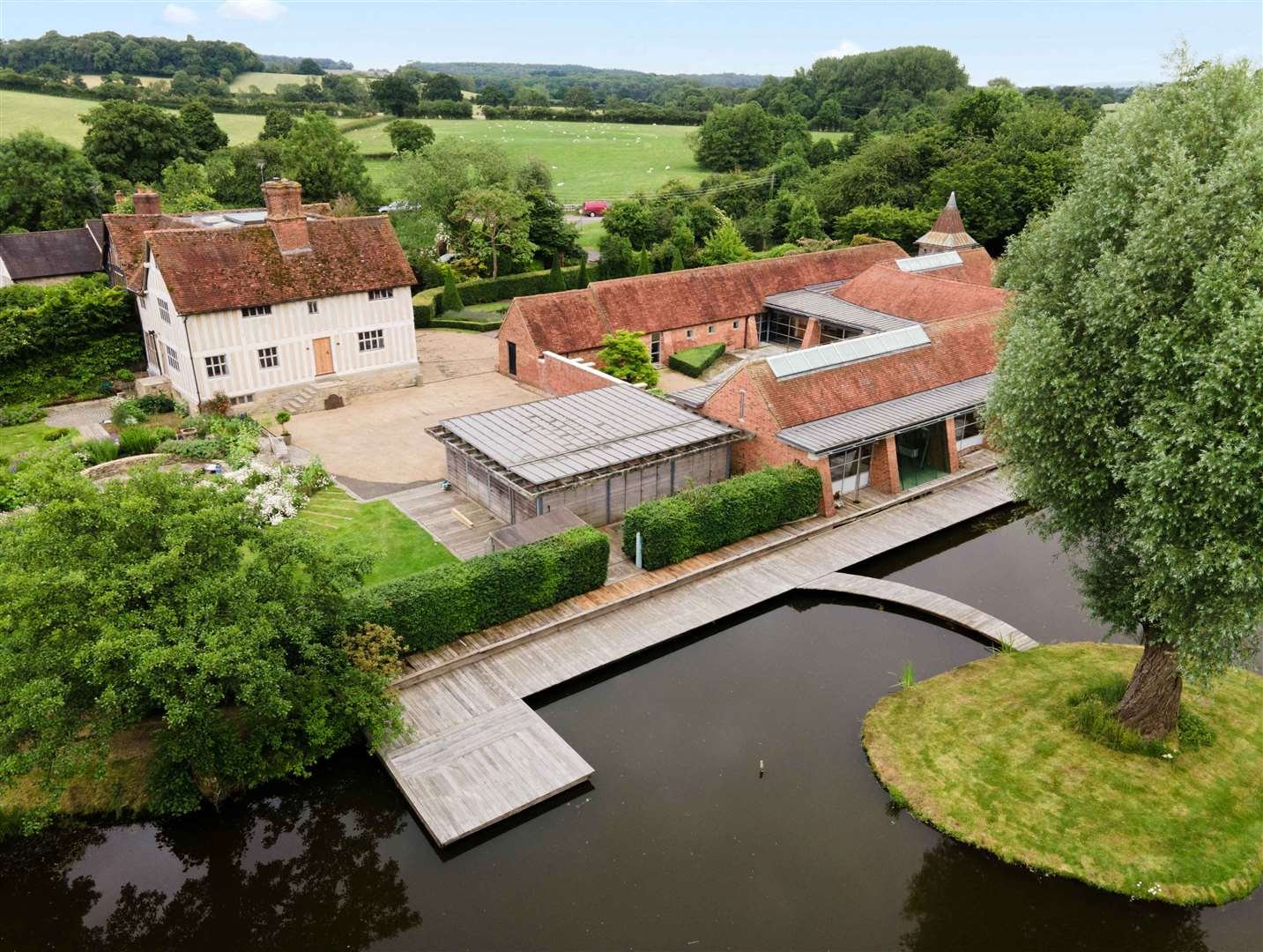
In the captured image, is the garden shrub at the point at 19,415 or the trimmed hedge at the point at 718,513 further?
the garden shrub at the point at 19,415

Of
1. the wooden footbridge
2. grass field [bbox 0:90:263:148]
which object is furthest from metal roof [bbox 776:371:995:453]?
grass field [bbox 0:90:263:148]

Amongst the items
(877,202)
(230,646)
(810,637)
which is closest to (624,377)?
(810,637)

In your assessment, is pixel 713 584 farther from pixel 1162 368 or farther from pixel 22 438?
pixel 22 438

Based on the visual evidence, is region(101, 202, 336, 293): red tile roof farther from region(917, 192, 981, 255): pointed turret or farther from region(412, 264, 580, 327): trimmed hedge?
region(917, 192, 981, 255): pointed turret

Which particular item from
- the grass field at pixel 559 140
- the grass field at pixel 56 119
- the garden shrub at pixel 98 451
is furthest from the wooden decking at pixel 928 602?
the grass field at pixel 56 119

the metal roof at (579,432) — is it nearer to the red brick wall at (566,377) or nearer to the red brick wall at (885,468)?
the red brick wall at (566,377)

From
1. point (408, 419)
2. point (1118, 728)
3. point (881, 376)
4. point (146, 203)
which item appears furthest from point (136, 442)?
point (1118, 728)
